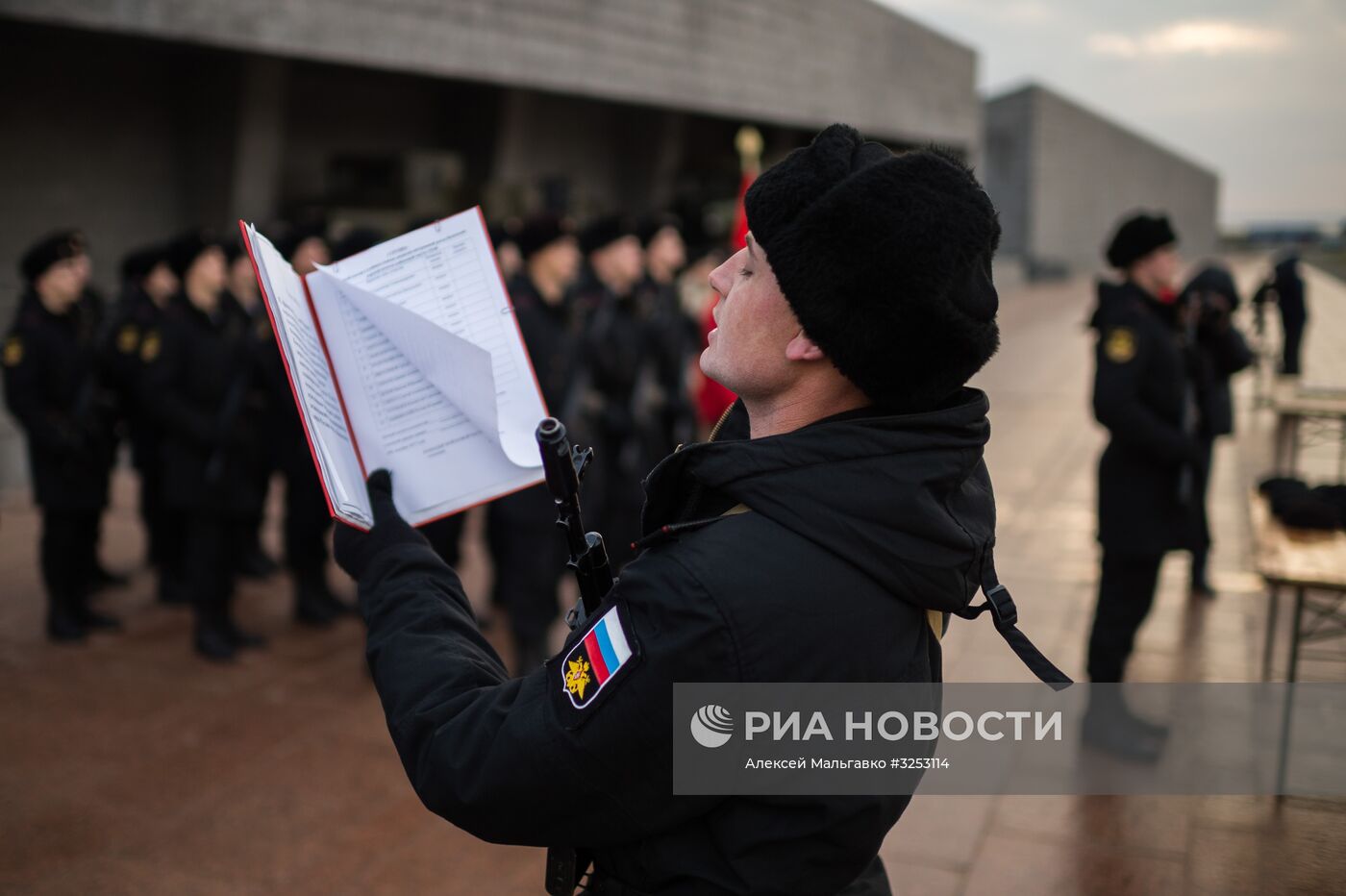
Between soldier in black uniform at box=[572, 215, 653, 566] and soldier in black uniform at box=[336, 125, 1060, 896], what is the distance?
15.5 ft

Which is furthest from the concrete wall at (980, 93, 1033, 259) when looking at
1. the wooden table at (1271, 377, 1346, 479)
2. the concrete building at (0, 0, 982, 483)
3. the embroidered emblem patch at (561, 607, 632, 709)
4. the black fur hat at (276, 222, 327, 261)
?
the embroidered emblem patch at (561, 607, 632, 709)

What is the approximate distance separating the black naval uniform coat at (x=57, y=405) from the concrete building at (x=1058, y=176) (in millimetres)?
31556

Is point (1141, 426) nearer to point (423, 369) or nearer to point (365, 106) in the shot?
point (423, 369)

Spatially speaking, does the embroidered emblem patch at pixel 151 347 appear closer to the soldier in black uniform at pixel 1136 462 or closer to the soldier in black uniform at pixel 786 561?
the soldier in black uniform at pixel 1136 462

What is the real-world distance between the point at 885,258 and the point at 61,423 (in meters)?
5.41

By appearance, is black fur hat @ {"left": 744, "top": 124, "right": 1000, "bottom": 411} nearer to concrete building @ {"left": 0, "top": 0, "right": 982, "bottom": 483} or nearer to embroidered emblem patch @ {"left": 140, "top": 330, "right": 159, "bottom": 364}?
embroidered emblem patch @ {"left": 140, "top": 330, "right": 159, "bottom": 364}

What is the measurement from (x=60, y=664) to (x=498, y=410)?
14.4 feet

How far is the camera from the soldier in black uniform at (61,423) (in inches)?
215

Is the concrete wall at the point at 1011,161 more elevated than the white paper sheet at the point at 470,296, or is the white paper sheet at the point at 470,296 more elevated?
the concrete wall at the point at 1011,161

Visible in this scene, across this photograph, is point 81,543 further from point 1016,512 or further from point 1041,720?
point 1016,512

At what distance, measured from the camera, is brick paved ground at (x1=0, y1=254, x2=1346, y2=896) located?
336 cm

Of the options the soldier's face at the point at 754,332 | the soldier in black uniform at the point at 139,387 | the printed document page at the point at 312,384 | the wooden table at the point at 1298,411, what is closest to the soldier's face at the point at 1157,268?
the wooden table at the point at 1298,411

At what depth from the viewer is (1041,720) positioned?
4.48 metres

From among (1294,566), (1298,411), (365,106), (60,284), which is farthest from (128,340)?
(365,106)
